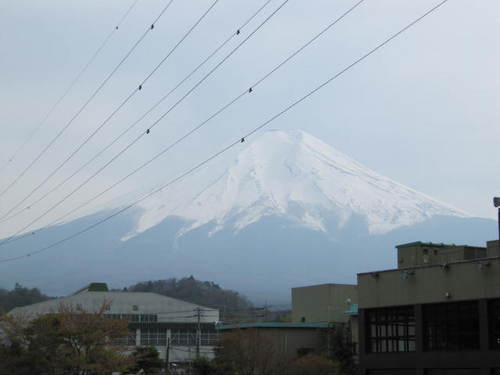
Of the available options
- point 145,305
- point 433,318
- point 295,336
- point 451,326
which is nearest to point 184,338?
point 145,305

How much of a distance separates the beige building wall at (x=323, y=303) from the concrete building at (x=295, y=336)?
6183 millimetres

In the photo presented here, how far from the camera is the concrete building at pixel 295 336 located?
2886 inches

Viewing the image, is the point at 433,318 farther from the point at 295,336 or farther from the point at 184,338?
the point at 184,338

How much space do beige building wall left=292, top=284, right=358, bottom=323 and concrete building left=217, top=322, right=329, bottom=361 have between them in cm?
618

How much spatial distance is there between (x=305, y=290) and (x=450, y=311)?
4530 cm

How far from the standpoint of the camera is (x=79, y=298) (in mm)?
116438

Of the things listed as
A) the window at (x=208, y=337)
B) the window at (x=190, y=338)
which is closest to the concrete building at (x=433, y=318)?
the window at (x=190, y=338)

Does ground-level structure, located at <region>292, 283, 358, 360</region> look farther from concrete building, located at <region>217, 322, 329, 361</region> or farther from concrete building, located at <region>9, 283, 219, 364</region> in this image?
concrete building, located at <region>9, 283, 219, 364</region>

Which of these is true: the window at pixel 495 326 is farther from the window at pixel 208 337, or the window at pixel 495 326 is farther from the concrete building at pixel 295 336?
the window at pixel 208 337

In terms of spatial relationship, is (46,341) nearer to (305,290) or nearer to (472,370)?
(472,370)

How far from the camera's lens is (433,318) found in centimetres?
4472

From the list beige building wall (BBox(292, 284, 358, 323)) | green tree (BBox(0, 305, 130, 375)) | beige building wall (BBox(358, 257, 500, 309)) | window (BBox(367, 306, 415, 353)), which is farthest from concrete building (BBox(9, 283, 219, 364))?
beige building wall (BBox(358, 257, 500, 309))

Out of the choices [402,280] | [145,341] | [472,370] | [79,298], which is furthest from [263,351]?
[79,298]

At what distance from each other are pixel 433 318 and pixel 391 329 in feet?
13.0
